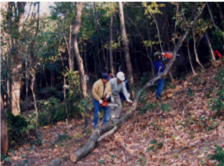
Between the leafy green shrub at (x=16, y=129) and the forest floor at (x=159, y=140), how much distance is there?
311mm

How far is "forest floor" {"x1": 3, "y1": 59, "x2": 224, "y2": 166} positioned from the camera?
3932mm

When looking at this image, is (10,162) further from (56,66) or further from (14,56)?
(56,66)

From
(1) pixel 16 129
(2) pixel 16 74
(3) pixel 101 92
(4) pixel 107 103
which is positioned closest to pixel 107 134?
(4) pixel 107 103

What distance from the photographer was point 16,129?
7.11 m

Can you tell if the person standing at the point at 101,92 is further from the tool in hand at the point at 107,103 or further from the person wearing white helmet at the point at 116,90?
the person wearing white helmet at the point at 116,90

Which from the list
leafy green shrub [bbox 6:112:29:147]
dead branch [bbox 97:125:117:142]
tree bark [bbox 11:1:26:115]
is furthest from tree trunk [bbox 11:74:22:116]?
dead branch [bbox 97:125:117:142]

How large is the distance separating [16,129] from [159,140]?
16.4ft

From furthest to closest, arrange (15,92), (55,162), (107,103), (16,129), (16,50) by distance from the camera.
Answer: (15,92) < (16,50) < (16,129) < (107,103) < (55,162)

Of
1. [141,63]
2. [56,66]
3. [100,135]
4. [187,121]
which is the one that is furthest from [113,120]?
[56,66]

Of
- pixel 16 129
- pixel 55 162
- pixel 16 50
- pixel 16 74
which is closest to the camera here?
pixel 55 162

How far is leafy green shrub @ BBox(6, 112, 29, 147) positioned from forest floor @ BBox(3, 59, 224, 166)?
1.02 ft

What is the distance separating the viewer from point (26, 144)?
24.1 ft

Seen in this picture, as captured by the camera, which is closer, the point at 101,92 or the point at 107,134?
the point at 107,134

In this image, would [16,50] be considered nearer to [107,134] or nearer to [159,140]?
[107,134]
